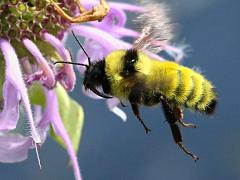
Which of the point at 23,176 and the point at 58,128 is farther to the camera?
the point at 23,176

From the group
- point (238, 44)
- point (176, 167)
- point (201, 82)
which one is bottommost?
point (176, 167)

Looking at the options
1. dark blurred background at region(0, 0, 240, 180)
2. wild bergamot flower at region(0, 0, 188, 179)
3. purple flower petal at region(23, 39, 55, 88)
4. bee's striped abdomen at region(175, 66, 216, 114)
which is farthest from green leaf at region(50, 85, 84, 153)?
dark blurred background at region(0, 0, 240, 180)

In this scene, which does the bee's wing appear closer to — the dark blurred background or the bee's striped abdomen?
the bee's striped abdomen

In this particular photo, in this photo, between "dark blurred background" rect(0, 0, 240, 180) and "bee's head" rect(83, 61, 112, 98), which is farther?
"dark blurred background" rect(0, 0, 240, 180)

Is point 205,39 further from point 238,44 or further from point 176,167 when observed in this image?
point 176,167

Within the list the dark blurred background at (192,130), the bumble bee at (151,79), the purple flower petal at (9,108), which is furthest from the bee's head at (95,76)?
the dark blurred background at (192,130)

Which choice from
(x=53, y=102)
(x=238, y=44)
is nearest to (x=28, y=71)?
(x=53, y=102)

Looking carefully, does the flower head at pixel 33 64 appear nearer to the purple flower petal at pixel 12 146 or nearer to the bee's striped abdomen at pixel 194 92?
the purple flower petal at pixel 12 146
